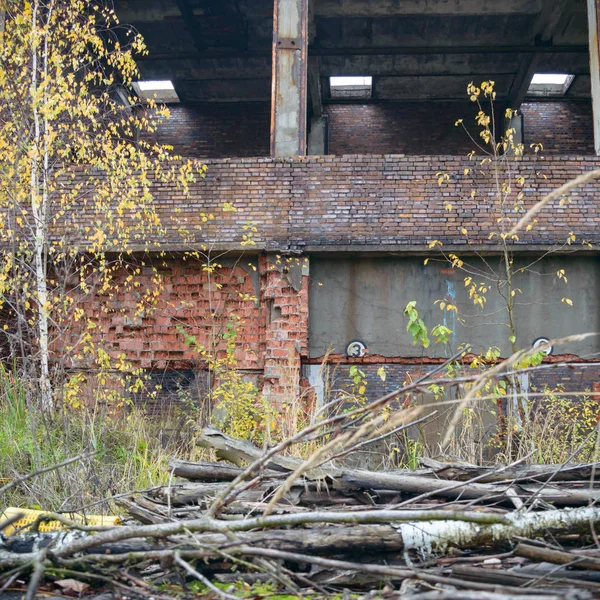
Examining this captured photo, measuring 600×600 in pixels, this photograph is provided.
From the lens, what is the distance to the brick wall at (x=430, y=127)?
52.9 feet

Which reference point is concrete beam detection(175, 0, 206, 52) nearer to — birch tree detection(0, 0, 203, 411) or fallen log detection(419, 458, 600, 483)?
birch tree detection(0, 0, 203, 411)

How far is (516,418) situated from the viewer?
7074 mm

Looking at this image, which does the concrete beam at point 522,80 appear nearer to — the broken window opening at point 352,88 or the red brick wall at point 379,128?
the red brick wall at point 379,128

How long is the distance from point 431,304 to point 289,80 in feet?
12.1

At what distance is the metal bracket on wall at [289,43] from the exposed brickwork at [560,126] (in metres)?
8.33

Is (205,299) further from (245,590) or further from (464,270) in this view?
(245,590)

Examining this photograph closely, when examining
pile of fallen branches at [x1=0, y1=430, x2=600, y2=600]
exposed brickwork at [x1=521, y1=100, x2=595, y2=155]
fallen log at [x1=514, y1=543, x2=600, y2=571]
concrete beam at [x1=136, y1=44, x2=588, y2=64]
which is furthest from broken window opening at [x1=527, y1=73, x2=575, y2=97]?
fallen log at [x1=514, y1=543, x2=600, y2=571]

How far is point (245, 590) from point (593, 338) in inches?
289

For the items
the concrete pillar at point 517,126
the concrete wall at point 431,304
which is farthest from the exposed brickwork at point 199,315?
the concrete pillar at point 517,126

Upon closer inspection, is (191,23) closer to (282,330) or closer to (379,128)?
(379,128)

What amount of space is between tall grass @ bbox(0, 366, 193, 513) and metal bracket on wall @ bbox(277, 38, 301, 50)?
5.53 metres

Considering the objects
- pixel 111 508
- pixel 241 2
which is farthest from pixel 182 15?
pixel 111 508

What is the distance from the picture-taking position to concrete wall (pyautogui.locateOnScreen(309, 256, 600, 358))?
8906mm

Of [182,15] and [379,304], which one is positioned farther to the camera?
[182,15]
